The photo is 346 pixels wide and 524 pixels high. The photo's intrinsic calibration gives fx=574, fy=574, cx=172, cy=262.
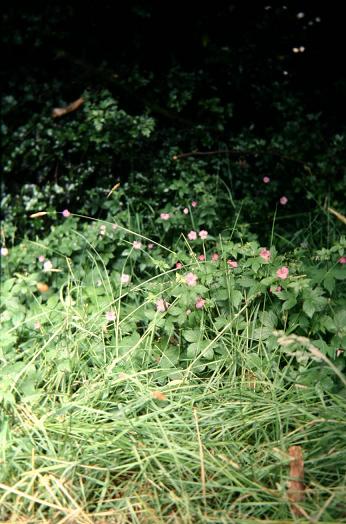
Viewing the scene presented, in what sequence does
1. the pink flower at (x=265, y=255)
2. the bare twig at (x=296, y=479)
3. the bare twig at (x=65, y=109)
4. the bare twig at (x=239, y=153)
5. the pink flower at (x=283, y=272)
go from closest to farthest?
the bare twig at (x=296, y=479) < the pink flower at (x=283, y=272) < the pink flower at (x=265, y=255) < the bare twig at (x=239, y=153) < the bare twig at (x=65, y=109)

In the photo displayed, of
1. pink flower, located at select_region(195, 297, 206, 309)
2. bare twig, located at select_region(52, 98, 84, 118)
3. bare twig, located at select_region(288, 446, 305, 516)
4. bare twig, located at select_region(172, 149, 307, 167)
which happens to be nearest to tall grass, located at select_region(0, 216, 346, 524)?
bare twig, located at select_region(288, 446, 305, 516)

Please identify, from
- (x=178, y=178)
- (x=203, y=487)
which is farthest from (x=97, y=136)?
(x=203, y=487)

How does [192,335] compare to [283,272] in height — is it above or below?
below

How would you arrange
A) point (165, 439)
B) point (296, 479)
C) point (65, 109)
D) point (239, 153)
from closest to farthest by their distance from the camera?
point (296, 479) → point (165, 439) → point (239, 153) → point (65, 109)

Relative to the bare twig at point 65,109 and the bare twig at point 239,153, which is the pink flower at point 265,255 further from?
the bare twig at point 65,109

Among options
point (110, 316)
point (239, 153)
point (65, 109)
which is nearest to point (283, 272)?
point (110, 316)

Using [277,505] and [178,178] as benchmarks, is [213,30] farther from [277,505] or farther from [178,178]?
[277,505]

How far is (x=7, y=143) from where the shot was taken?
378cm

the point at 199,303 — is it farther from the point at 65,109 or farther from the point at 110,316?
the point at 65,109

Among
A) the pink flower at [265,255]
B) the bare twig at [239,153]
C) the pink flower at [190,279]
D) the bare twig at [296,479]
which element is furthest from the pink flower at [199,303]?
the bare twig at [239,153]

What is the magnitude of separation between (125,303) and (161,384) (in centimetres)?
53

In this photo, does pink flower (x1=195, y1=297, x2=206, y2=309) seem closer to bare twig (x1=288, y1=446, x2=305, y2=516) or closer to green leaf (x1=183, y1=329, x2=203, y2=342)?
green leaf (x1=183, y1=329, x2=203, y2=342)

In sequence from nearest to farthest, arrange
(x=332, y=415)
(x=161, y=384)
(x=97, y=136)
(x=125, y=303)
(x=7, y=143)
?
(x=332, y=415), (x=161, y=384), (x=125, y=303), (x=97, y=136), (x=7, y=143)

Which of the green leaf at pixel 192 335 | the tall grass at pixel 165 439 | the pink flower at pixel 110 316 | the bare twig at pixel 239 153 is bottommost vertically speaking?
the tall grass at pixel 165 439
